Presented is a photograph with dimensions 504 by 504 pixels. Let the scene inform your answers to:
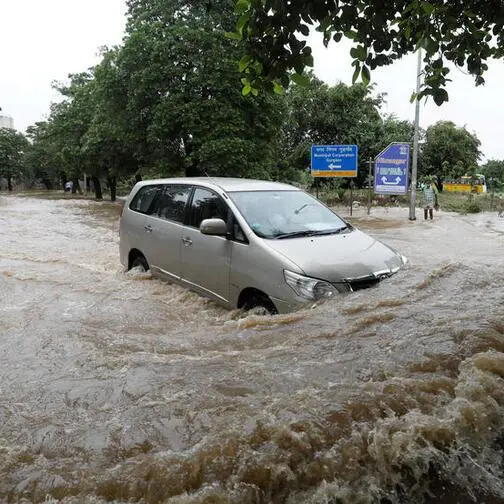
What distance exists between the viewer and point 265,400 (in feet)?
9.61

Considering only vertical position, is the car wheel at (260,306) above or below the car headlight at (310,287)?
below

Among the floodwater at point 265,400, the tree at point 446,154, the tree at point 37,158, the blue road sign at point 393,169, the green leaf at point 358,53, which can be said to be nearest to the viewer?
the floodwater at point 265,400

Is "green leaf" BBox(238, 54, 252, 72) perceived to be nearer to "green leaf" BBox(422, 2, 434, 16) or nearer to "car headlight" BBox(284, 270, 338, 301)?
"green leaf" BBox(422, 2, 434, 16)

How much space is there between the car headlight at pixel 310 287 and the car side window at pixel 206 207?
4.30 ft

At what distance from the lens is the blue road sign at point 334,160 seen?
699 inches

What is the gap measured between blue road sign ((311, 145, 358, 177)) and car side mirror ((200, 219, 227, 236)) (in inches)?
518

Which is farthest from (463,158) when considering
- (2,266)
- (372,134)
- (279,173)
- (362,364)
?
(362,364)

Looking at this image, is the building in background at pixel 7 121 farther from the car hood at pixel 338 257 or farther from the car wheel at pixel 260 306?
the car hood at pixel 338 257

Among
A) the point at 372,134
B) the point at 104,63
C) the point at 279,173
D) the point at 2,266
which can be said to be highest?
the point at 104,63

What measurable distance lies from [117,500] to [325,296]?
2740mm

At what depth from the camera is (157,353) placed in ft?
13.1


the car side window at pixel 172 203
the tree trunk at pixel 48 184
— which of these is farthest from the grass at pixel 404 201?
the tree trunk at pixel 48 184

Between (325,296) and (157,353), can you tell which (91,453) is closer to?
(157,353)

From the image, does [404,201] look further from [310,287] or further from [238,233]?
[310,287]
